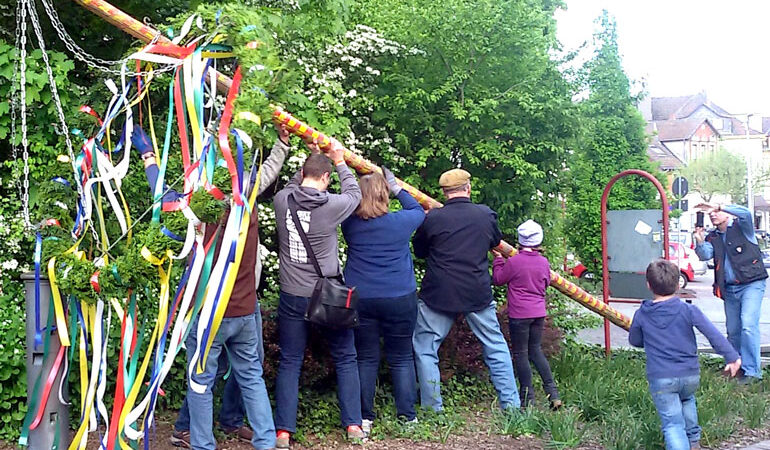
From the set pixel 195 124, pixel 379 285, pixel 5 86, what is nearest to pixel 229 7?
pixel 195 124

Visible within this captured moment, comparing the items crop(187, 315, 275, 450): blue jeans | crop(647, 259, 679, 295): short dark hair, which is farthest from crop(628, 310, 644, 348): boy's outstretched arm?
crop(187, 315, 275, 450): blue jeans

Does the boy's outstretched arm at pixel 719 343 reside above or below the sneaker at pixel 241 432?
above

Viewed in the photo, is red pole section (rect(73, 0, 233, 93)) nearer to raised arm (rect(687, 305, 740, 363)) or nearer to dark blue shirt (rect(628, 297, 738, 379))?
dark blue shirt (rect(628, 297, 738, 379))

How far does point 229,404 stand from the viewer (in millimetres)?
5590

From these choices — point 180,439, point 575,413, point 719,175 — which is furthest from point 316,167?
point 719,175

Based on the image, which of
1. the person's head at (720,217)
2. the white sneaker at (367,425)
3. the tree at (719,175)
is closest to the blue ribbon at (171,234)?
the white sneaker at (367,425)

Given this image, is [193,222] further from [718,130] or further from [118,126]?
[718,130]

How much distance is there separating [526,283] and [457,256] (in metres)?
0.70

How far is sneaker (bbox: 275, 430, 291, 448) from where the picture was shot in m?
5.43

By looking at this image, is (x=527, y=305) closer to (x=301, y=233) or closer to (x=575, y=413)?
(x=575, y=413)

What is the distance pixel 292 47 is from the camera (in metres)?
8.02

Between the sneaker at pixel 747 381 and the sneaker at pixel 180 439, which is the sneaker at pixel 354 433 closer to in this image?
the sneaker at pixel 180 439

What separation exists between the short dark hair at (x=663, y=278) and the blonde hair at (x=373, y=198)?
176 centimetres

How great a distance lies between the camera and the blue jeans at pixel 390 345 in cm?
576
